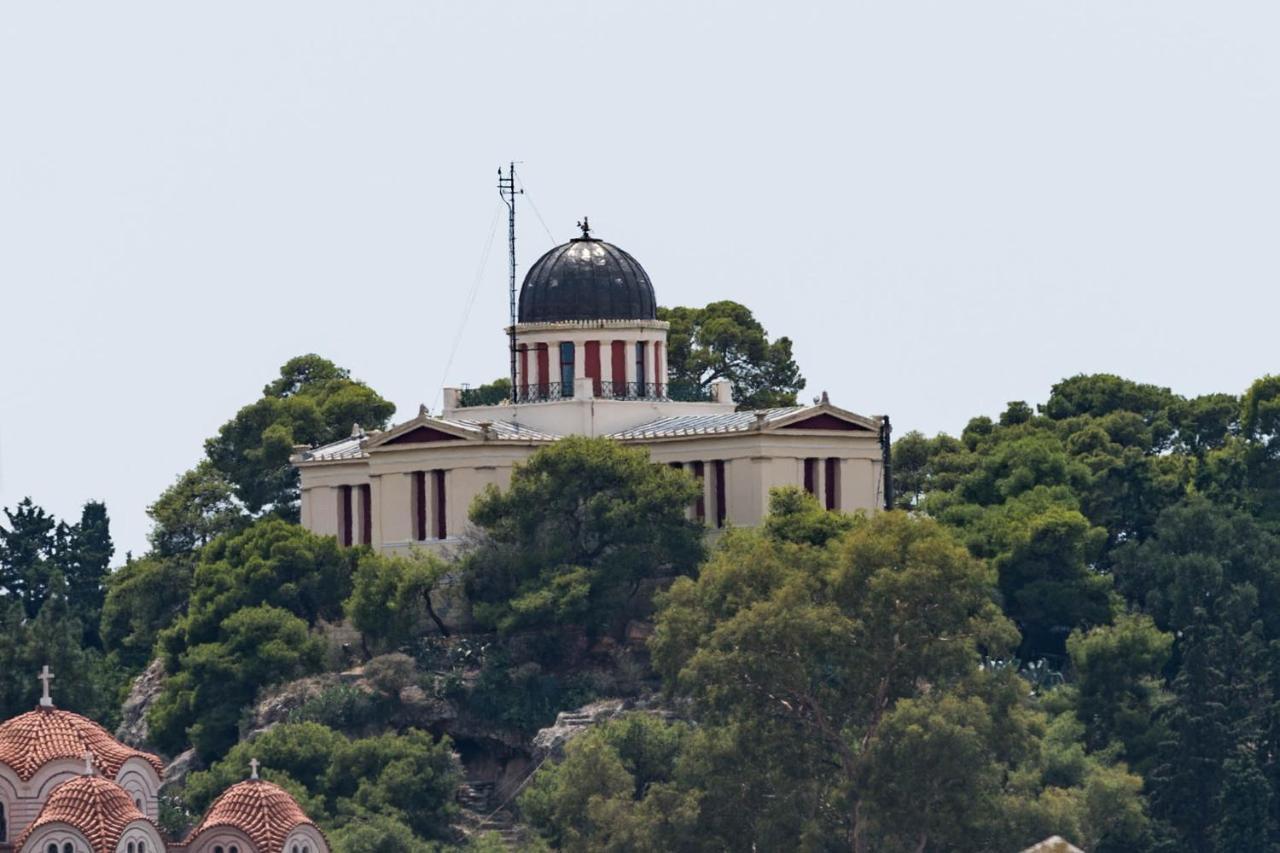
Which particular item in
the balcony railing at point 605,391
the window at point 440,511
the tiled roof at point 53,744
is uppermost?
the balcony railing at point 605,391

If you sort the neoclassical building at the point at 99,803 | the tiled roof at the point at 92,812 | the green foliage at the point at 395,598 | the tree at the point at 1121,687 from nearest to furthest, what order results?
the tiled roof at the point at 92,812 → the neoclassical building at the point at 99,803 → the tree at the point at 1121,687 → the green foliage at the point at 395,598

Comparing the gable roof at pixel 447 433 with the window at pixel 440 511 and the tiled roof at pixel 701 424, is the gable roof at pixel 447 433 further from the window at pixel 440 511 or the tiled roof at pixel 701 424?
the tiled roof at pixel 701 424

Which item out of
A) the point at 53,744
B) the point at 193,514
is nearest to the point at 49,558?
the point at 193,514

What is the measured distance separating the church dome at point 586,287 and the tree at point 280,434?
11.0 metres

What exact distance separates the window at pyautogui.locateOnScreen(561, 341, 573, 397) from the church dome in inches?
36.4

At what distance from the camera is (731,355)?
6511 inches

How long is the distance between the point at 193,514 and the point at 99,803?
1368 inches

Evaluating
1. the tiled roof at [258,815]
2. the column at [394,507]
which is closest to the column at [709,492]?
the column at [394,507]

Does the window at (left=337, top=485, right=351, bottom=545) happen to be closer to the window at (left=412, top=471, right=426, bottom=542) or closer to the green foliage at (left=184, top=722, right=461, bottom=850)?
the window at (left=412, top=471, right=426, bottom=542)

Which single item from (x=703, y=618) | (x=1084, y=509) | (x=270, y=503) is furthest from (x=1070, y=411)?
(x=703, y=618)

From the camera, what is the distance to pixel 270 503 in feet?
528

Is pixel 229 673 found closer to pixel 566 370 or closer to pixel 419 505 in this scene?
pixel 419 505

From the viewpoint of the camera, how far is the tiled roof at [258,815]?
128 meters

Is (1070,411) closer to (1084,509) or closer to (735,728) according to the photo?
(1084,509)
